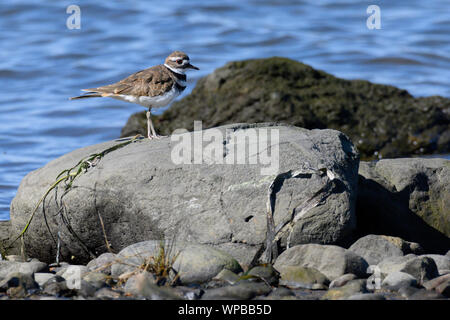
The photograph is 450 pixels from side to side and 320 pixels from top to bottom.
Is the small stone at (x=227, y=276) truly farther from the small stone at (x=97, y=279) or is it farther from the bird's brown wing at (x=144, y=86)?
the bird's brown wing at (x=144, y=86)

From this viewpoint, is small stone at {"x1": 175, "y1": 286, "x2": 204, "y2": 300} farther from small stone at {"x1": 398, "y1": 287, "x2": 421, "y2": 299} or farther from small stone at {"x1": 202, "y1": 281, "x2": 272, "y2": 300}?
small stone at {"x1": 398, "y1": 287, "x2": 421, "y2": 299}

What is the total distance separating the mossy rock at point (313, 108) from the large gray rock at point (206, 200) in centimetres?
447

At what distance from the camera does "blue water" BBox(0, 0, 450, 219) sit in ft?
44.5

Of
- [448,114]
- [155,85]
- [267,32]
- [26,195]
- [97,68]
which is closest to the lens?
[26,195]

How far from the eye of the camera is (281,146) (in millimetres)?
6676

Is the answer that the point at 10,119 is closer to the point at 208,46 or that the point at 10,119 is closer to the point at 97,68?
the point at 97,68

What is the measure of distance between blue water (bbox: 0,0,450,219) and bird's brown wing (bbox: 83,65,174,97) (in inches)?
136

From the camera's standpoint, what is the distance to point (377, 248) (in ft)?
21.0

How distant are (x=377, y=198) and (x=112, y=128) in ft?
23.8

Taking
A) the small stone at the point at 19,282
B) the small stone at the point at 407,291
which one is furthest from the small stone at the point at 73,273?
the small stone at the point at 407,291

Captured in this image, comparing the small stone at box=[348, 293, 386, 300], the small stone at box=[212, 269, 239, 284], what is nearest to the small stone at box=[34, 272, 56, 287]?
the small stone at box=[212, 269, 239, 284]

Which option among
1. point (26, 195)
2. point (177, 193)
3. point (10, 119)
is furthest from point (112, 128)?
point (177, 193)

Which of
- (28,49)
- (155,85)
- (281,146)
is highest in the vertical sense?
(28,49)

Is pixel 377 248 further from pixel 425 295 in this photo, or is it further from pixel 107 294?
pixel 107 294
